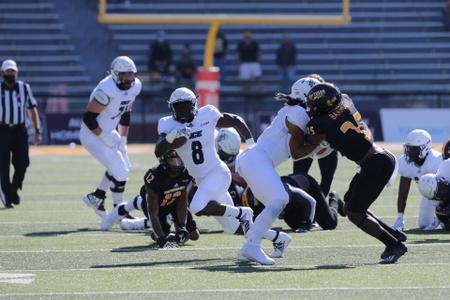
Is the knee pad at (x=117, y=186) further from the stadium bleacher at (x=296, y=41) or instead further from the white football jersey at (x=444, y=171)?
the stadium bleacher at (x=296, y=41)

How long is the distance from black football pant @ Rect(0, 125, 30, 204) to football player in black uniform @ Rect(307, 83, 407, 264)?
595 cm

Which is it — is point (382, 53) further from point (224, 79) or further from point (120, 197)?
point (120, 197)

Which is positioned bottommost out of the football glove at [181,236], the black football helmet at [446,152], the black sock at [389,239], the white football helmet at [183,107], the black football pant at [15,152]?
the black football pant at [15,152]

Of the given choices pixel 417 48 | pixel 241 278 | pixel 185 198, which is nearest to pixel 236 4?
pixel 417 48

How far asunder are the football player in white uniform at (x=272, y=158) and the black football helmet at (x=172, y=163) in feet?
3.15

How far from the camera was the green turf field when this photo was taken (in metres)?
6.84

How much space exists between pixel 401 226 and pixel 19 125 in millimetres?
5079

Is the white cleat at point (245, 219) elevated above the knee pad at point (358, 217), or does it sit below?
below

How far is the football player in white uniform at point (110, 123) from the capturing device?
11219mm

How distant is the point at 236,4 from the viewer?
28.5m

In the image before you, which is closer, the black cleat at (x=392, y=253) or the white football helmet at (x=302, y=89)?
the black cleat at (x=392, y=253)

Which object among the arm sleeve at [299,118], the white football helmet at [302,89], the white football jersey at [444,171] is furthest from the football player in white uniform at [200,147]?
the white football jersey at [444,171]

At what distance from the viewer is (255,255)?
8117 millimetres

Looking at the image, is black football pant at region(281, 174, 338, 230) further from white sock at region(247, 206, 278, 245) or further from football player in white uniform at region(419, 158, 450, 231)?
white sock at region(247, 206, 278, 245)
